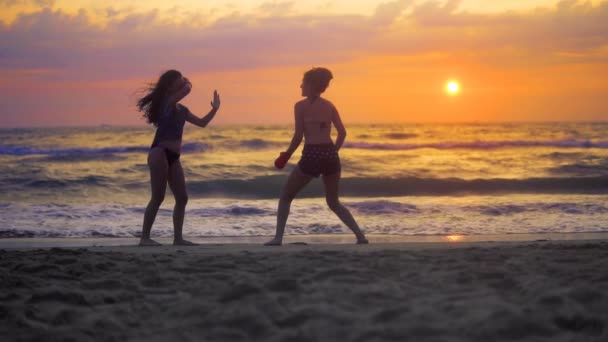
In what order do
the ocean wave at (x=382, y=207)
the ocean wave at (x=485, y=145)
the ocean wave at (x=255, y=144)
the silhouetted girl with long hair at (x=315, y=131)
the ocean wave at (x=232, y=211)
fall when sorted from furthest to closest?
the ocean wave at (x=485, y=145) → the ocean wave at (x=255, y=144) → the ocean wave at (x=382, y=207) → the ocean wave at (x=232, y=211) → the silhouetted girl with long hair at (x=315, y=131)

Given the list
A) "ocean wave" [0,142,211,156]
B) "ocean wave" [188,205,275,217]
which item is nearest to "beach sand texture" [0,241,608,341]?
"ocean wave" [188,205,275,217]

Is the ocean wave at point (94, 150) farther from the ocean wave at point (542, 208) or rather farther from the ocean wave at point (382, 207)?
the ocean wave at point (542, 208)

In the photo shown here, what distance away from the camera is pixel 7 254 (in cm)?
589

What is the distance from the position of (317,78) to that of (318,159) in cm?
81

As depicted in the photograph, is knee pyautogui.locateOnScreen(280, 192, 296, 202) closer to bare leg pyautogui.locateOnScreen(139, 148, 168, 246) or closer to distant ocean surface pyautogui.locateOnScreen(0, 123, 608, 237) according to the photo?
bare leg pyautogui.locateOnScreen(139, 148, 168, 246)

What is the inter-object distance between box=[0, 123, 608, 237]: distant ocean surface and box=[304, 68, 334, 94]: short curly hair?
112 inches

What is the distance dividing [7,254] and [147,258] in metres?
1.38

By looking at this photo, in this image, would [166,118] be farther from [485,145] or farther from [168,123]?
[485,145]

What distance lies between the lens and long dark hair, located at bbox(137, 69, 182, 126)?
677 centimetres

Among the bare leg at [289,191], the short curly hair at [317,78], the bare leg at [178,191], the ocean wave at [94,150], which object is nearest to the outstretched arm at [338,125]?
the short curly hair at [317,78]

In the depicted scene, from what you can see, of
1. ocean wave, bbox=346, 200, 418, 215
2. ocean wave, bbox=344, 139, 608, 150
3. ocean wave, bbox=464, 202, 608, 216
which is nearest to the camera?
ocean wave, bbox=464, 202, 608, 216

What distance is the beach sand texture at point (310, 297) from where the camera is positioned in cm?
348

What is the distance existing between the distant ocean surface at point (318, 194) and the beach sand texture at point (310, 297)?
3664mm

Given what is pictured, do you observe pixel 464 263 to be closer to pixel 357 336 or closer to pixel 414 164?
pixel 357 336
